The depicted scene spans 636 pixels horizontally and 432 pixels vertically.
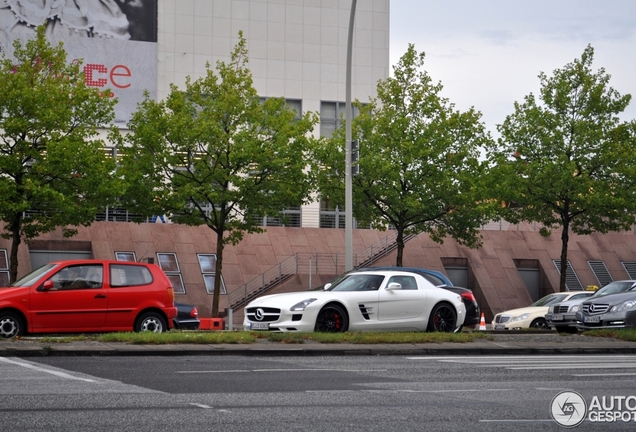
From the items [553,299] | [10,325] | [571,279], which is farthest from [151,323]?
[571,279]

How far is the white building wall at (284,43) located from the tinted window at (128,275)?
32.3 meters

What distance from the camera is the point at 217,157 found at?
3534 cm

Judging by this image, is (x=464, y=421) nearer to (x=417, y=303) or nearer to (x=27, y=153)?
(x=417, y=303)

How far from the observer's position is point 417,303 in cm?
2105

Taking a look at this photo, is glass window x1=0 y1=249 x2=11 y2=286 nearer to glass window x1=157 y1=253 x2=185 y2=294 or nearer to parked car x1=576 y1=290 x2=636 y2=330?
glass window x1=157 y1=253 x2=185 y2=294

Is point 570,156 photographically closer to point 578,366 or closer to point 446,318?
point 446,318

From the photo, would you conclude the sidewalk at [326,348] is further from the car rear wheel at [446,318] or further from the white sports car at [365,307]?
the white sports car at [365,307]

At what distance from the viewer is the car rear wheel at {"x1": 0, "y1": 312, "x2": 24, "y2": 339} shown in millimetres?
18922

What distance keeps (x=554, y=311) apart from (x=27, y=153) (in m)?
16.4

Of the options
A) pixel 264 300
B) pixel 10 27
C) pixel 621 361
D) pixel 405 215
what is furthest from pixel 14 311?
pixel 10 27

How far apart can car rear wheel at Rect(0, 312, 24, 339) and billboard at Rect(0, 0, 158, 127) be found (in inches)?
1298

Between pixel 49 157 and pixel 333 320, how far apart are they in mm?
14494

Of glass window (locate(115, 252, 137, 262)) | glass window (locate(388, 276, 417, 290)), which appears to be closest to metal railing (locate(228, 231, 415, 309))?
glass window (locate(115, 252, 137, 262))

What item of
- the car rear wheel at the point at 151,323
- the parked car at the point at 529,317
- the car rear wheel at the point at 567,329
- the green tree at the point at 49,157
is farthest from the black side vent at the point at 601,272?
the car rear wheel at the point at 151,323
